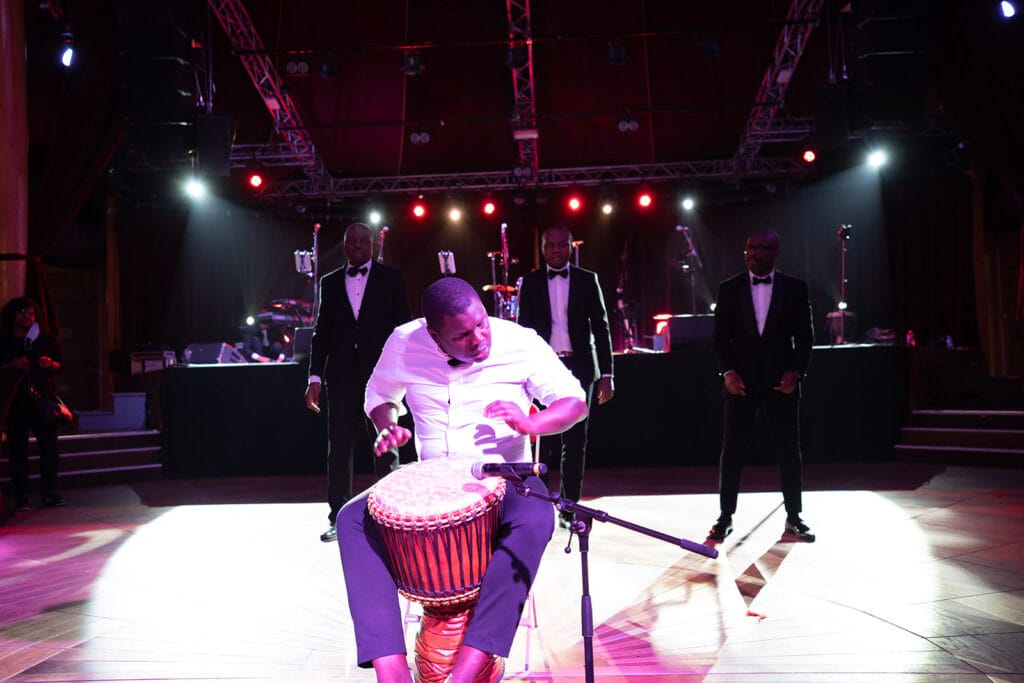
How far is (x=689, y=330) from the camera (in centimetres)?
765

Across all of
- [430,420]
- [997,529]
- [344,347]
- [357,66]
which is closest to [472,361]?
[430,420]

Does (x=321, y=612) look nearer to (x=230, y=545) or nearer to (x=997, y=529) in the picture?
(x=230, y=545)

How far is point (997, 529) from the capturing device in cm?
448

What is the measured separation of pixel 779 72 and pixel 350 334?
29.3 ft

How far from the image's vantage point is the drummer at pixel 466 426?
1973mm

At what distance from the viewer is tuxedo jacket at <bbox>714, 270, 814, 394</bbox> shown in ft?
14.3

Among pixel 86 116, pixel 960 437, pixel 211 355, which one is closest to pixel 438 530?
pixel 960 437

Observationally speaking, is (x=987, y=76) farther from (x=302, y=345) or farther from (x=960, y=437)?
(x=302, y=345)

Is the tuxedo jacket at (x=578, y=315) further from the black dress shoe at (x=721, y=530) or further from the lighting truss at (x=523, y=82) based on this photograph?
the lighting truss at (x=523, y=82)

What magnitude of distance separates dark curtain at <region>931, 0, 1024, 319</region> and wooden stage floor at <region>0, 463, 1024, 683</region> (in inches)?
150

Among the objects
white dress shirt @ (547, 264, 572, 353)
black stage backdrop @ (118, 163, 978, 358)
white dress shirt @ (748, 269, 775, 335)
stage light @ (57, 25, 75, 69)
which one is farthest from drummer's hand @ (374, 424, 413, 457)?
black stage backdrop @ (118, 163, 978, 358)

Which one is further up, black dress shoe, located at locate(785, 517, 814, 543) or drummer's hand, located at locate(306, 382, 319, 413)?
drummer's hand, located at locate(306, 382, 319, 413)

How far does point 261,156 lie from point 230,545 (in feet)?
31.9

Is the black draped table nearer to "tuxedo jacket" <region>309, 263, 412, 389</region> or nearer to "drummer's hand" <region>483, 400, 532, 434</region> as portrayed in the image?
"tuxedo jacket" <region>309, 263, 412, 389</region>
